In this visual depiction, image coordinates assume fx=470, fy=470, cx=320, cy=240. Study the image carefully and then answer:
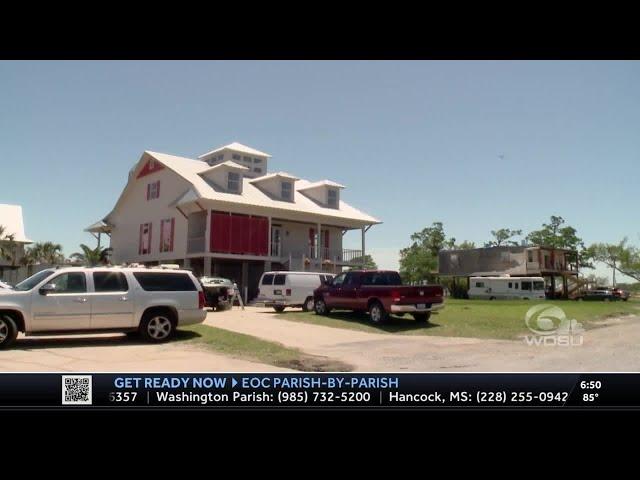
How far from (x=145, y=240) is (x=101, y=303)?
17067 mm

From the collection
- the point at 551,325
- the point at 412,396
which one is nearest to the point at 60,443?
the point at 412,396

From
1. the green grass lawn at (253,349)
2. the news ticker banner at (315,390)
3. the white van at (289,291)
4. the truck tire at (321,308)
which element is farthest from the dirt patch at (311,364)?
the white van at (289,291)

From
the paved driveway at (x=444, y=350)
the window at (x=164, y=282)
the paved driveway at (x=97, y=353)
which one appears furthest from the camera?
the window at (x=164, y=282)

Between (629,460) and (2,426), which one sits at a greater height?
(2,426)

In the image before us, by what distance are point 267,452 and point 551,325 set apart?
3952 millimetres

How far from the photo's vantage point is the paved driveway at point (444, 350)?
168 inches

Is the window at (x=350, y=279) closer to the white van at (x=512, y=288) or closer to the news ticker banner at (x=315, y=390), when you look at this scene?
the news ticker banner at (x=315, y=390)

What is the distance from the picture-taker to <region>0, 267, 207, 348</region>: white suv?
8242 millimetres

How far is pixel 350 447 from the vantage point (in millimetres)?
2877

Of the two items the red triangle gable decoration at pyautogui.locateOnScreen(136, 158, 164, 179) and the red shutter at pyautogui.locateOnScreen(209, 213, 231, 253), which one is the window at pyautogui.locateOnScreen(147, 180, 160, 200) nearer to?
the red triangle gable decoration at pyautogui.locateOnScreen(136, 158, 164, 179)

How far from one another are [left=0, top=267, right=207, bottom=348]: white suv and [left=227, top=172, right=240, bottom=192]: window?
14.8 metres

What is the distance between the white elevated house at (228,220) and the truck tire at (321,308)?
8.23 m

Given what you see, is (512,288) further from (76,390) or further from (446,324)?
(76,390)
